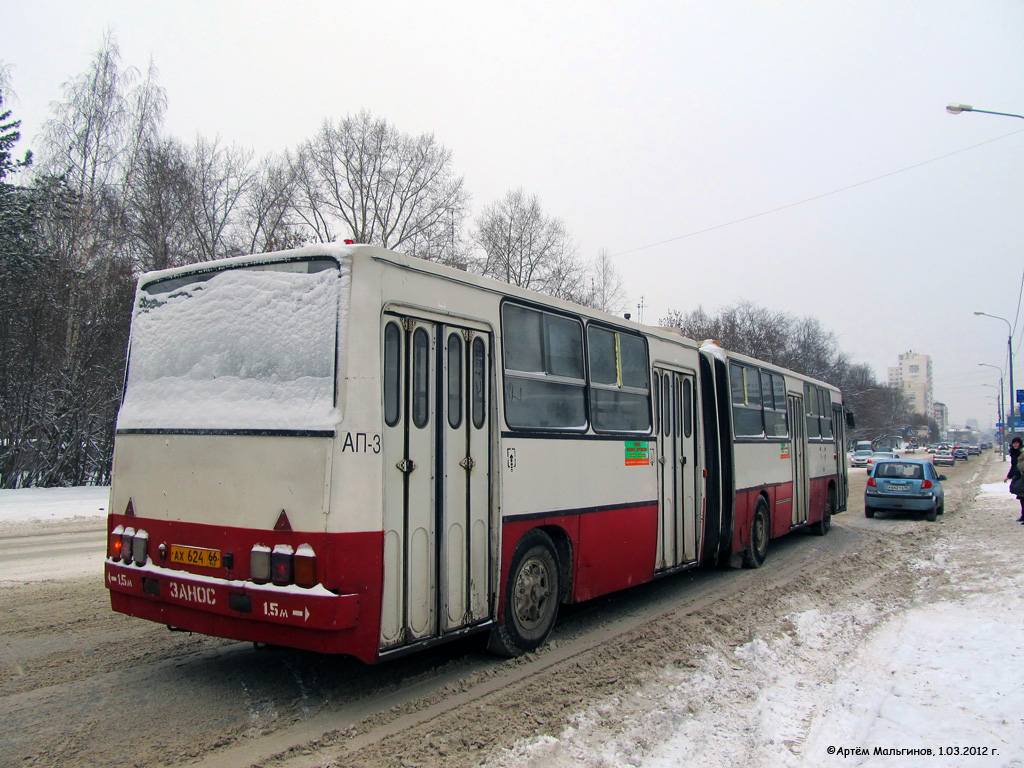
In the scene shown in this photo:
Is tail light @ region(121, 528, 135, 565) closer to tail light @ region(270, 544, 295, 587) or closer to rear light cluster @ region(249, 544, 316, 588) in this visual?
rear light cluster @ region(249, 544, 316, 588)

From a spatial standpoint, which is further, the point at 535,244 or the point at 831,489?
the point at 535,244

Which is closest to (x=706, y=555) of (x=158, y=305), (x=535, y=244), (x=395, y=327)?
(x=395, y=327)

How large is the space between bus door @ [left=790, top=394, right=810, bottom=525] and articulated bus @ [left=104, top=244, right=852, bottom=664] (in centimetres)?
782

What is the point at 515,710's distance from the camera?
16.8 ft

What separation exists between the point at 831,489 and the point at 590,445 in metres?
11.4

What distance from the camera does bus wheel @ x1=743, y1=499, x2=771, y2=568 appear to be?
1168 cm

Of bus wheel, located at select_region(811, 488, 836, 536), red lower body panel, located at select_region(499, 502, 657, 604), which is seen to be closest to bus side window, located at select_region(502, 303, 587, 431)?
red lower body panel, located at select_region(499, 502, 657, 604)

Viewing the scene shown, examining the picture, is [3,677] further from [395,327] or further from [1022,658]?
[1022,658]

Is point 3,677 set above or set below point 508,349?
below

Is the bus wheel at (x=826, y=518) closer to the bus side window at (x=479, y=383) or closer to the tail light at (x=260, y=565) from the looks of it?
the bus side window at (x=479, y=383)

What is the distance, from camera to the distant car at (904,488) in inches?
751

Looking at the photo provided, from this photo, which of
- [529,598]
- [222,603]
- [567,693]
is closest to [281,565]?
[222,603]

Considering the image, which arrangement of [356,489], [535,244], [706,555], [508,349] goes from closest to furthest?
1. [356,489]
2. [508,349]
3. [706,555]
4. [535,244]

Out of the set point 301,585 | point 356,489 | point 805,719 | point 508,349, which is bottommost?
point 805,719
